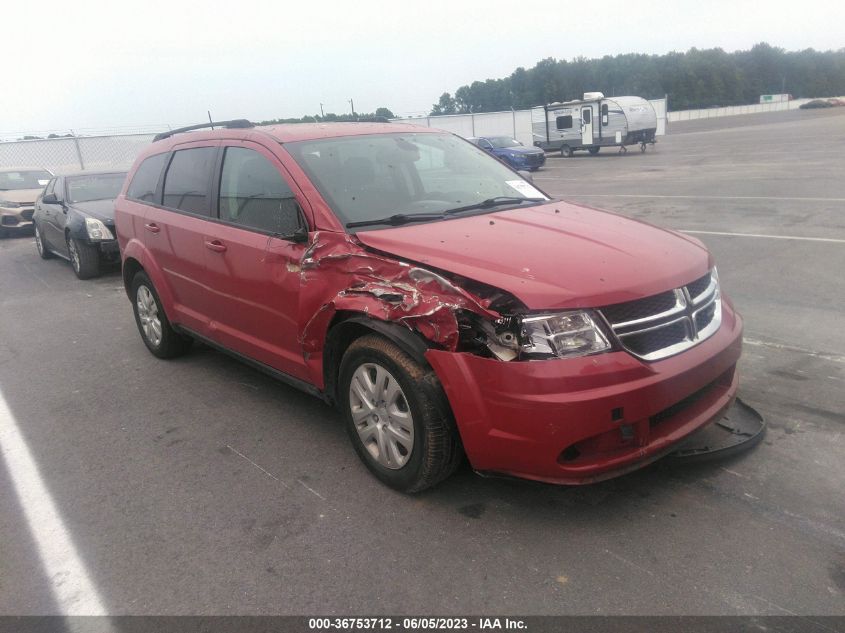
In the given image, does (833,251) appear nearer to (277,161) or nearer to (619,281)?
(619,281)

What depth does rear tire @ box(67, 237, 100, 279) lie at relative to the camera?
9.60 metres

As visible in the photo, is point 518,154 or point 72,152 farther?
point 518,154

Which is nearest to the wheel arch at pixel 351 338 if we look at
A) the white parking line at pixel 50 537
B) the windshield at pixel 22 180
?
the white parking line at pixel 50 537

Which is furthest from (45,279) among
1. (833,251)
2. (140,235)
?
(833,251)

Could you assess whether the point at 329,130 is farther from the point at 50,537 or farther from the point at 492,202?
the point at 50,537

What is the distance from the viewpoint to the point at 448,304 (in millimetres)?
2873

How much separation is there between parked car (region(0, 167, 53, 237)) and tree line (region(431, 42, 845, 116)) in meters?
77.1

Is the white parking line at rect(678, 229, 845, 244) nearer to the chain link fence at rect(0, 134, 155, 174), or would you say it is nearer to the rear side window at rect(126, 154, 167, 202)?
the rear side window at rect(126, 154, 167, 202)

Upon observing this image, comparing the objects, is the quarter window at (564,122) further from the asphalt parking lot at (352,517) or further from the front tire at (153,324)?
the front tire at (153,324)

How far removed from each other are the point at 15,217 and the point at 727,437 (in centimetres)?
1567

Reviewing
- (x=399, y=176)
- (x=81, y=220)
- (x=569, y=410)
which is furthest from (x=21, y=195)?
(x=569, y=410)

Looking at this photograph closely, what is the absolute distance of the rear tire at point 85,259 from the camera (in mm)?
9602

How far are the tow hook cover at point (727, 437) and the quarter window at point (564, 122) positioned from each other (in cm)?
3106

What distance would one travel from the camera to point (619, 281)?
287 centimetres
